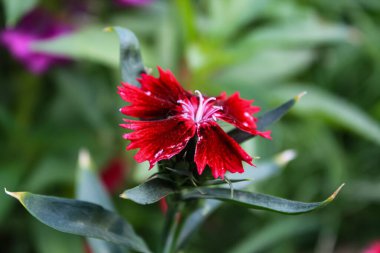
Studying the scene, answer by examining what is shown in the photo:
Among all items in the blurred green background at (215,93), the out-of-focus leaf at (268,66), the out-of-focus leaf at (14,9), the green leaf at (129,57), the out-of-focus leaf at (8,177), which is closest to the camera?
the green leaf at (129,57)

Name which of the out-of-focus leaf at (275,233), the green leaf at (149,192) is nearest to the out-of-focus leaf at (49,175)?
the out-of-focus leaf at (275,233)

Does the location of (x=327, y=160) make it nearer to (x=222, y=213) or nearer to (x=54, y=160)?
(x=222, y=213)

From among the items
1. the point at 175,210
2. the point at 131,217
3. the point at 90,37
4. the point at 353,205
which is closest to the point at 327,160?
the point at 353,205

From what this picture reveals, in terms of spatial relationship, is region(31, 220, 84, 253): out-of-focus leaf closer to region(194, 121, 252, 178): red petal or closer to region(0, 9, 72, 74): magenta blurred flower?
region(0, 9, 72, 74): magenta blurred flower

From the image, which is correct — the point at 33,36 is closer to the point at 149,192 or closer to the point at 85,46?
the point at 85,46

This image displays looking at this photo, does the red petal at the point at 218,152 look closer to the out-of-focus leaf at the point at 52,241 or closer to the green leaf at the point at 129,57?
the green leaf at the point at 129,57

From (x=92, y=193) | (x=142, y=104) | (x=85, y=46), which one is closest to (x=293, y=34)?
(x=85, y=46)
